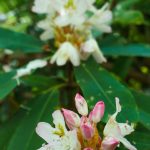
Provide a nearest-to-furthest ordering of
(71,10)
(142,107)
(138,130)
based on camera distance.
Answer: (138,130)
(142,107)
(71,10)

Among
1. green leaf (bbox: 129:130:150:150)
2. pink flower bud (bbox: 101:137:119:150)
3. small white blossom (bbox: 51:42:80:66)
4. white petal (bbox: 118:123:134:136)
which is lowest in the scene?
green leaf (bbox: 129:130:150:150)

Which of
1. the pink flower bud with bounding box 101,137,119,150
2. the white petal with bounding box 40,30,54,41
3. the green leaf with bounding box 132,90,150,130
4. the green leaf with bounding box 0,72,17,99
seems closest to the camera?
the pink flower bud with bounding box 101,137,119,150

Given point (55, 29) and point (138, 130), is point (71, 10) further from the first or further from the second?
point (138, 130)

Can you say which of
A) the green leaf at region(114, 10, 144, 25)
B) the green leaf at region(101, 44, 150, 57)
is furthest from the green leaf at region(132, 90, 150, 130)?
the green leaf at region(114, 10, 144, 25)

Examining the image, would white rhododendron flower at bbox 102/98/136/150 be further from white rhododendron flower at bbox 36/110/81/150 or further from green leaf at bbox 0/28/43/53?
green leaf at bbox 0/28/43/53

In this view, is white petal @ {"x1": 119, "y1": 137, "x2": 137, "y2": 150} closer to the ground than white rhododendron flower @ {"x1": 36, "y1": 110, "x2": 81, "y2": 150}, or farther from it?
closer to the ground

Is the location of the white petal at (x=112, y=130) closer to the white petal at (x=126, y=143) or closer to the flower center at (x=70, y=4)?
the white petal at (x=126, y=143)

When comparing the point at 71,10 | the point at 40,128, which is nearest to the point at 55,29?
the point at 71,10
